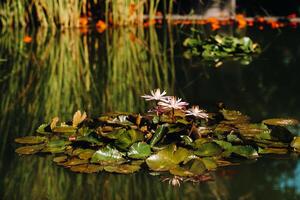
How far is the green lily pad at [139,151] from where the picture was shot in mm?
2795

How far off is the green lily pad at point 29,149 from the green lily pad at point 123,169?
491 millimetres

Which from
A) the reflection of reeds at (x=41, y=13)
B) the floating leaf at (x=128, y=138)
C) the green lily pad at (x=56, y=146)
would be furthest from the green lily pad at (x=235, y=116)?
the reflection of reeds at (x=41, y=13)

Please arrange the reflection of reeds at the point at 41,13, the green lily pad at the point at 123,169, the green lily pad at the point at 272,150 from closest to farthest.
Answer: the green lily pad at the point at 123,169 → the green lily pad at the point at 272,150 → the reflection of reeds at the point at 41,13

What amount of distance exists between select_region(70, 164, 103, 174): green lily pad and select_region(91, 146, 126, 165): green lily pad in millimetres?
34

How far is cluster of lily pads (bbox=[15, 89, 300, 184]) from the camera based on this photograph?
2.74m

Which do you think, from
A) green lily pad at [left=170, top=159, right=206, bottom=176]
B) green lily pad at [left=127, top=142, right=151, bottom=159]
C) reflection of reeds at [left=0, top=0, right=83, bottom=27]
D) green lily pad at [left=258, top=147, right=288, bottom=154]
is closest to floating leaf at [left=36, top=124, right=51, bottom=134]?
green lily pad at [left=127, top=142, right=151, bottom=159]

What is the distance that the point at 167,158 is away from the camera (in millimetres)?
2744

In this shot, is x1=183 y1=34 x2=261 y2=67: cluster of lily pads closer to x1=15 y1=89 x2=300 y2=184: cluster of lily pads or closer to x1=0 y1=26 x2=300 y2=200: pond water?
x1=0 y1=26 x2=300 y2=200: pond water

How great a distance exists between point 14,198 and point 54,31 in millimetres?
5630

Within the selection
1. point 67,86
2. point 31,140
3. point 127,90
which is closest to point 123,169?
point 31,140

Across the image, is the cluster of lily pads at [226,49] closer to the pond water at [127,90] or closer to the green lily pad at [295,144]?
the pond water at [127,90]

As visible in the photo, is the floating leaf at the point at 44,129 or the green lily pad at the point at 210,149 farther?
the floating leaf at the point at 44,129

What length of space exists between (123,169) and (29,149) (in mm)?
604

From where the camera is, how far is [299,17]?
8828 millimetres
